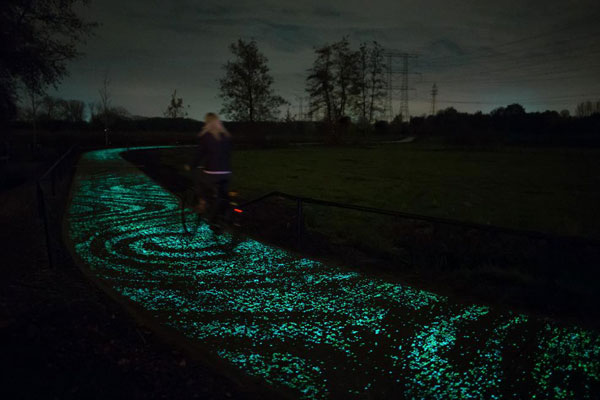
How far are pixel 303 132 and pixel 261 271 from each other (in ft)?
293

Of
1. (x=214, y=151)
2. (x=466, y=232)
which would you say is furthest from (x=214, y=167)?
(x=466, y=232)

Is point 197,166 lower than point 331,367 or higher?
higher

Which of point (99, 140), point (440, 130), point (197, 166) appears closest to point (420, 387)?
point (197, 166)

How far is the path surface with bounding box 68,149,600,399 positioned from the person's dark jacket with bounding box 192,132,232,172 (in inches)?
69.4

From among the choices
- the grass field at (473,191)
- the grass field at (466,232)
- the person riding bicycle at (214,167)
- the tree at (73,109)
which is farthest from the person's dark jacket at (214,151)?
the tree at (73,109)

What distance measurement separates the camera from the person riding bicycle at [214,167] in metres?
7.43

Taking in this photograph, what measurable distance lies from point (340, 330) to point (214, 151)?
4594mm

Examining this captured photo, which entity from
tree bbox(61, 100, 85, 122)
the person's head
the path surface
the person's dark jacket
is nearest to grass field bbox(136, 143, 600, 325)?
the path surface

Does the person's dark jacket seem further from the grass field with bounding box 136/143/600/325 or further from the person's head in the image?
the grass field with bounding box 136/143/600/325

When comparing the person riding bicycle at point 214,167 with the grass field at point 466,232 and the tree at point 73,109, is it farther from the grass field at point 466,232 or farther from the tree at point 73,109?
the tree at point 73,109

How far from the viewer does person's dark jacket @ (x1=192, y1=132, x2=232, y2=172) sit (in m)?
7.39

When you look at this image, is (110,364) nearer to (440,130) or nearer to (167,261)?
(167,261)

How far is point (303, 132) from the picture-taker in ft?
306

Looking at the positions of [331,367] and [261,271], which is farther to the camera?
[261,271]
